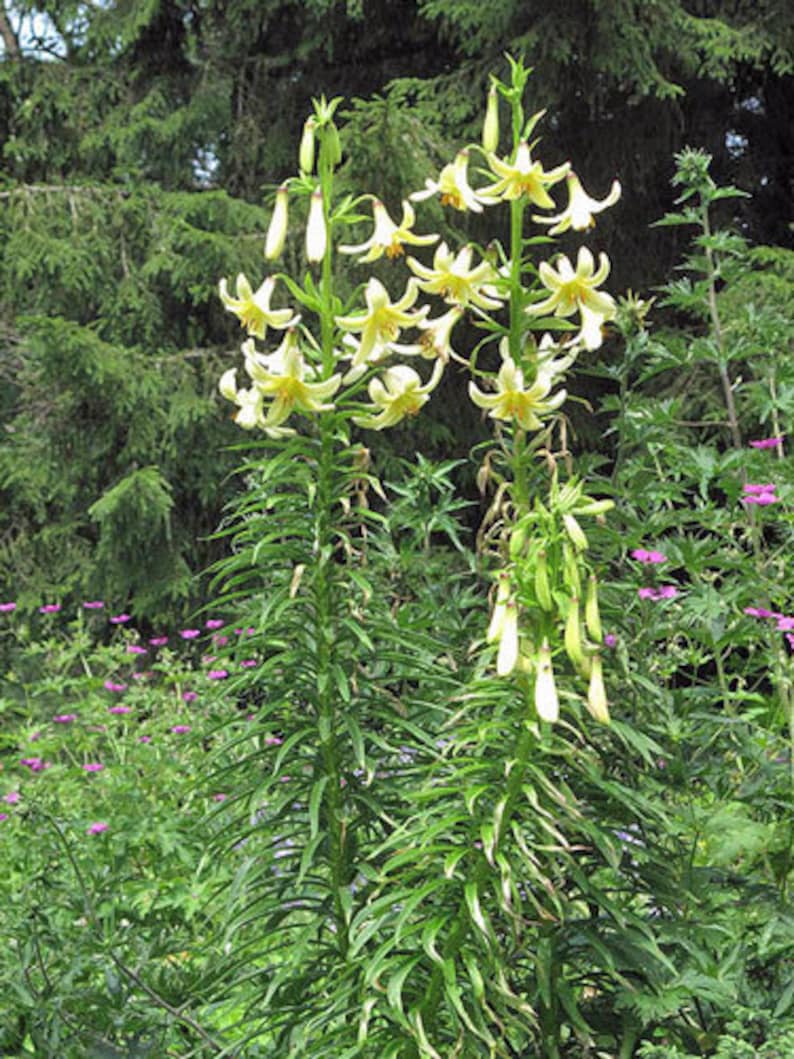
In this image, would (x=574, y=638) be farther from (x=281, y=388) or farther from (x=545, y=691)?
(x=281, y=388)

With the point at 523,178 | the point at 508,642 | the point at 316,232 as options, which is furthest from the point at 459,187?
the point at 508,642

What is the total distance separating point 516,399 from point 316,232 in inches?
16.2

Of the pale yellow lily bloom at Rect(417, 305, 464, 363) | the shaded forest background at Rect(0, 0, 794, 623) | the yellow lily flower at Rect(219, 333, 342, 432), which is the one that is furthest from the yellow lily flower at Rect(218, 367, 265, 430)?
the shaded forest background at Rect(0, 0, 794, 623)

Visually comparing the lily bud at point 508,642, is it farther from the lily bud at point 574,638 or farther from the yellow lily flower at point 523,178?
the yellow lily flower at point 523,178

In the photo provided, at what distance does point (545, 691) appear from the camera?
68.6 inches

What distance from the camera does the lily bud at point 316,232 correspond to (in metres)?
2.11

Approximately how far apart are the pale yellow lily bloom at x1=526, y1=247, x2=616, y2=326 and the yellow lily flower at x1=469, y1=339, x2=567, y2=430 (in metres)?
0.11

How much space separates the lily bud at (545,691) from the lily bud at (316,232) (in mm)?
724

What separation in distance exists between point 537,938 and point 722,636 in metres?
0.64

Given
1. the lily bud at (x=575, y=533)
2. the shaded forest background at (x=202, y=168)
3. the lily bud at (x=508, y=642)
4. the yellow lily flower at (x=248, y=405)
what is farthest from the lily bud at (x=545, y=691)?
the shaded forest background at (x=202, y=168)

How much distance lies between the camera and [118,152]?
8836mm

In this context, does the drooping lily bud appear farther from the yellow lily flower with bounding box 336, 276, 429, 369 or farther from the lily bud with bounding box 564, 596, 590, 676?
the lily bud with bounding box 564, 596, 590, 676

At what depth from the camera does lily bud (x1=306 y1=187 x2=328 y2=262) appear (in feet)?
6.93

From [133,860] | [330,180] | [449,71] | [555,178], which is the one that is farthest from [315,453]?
[449,71]
